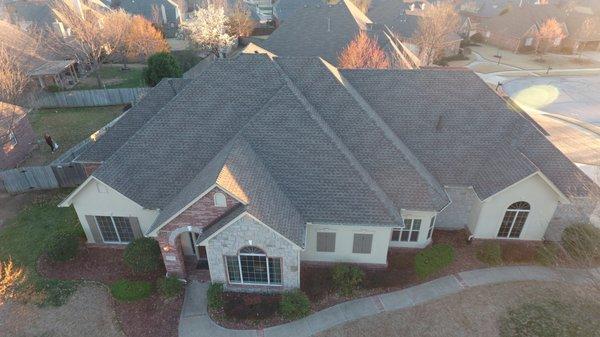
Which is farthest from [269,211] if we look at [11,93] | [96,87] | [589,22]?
[589,22]

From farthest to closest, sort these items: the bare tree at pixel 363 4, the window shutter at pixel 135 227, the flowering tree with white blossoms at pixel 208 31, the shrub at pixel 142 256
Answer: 1. the bare tree at pixel 363 4
2. the flowering tree with white blossoms at pixel 208 31
3. the window shutter at pixel 135 227
4. the shrub at pixel 142 256

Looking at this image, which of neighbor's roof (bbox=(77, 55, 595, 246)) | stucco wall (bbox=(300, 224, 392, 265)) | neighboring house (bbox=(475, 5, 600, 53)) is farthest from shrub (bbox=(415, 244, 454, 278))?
neighboring house (bbox=(475, 5, 600, 53))

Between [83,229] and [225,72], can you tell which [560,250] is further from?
[83,229]

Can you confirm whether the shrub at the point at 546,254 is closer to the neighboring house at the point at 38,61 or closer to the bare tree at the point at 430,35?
the bare tree at the point at 430,35

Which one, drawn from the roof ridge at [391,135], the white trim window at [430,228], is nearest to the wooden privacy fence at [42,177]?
the roof ridge at [391,135]

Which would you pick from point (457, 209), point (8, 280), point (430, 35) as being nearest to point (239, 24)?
point (430, 35)

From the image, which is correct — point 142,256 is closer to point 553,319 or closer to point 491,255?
point 491,255
